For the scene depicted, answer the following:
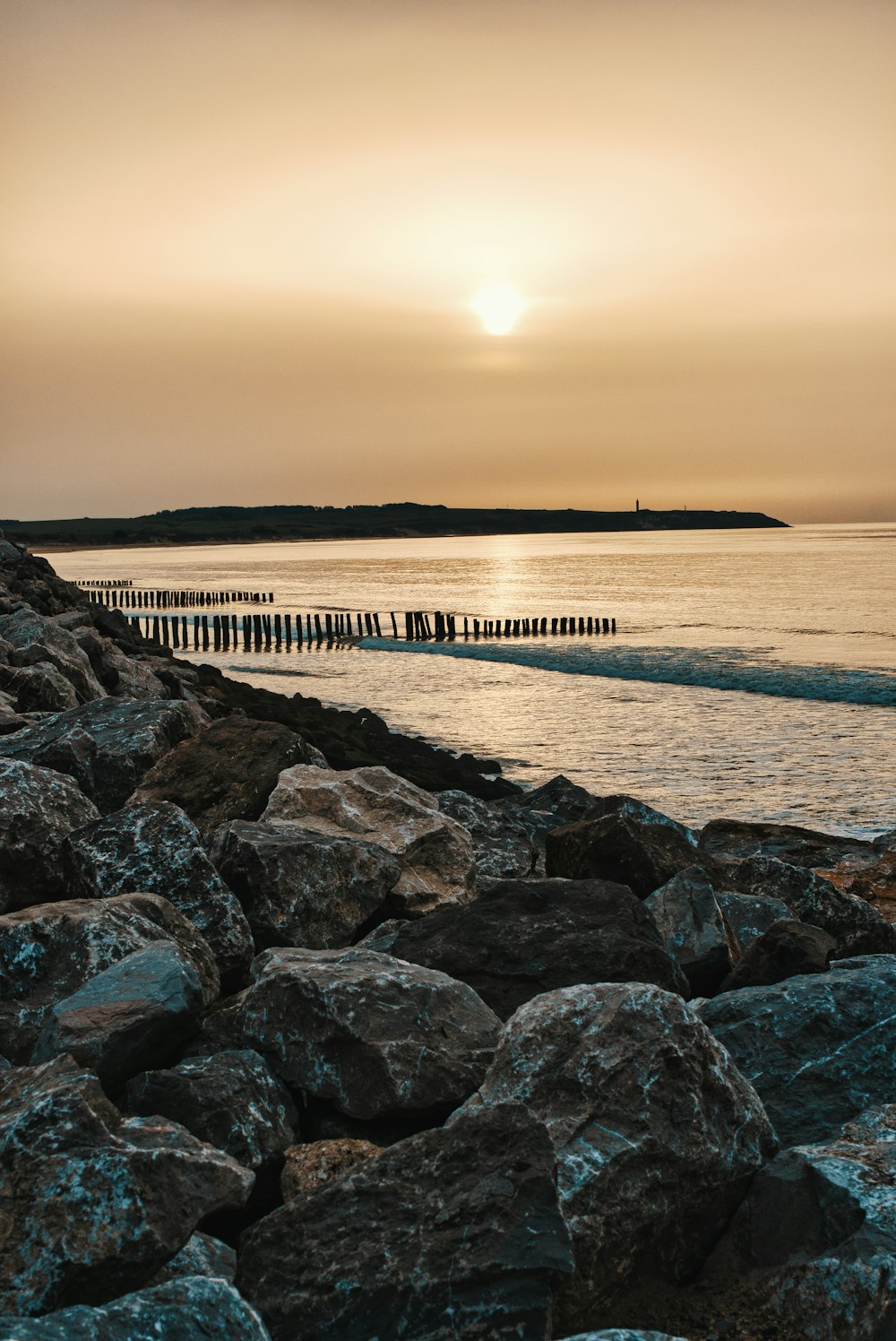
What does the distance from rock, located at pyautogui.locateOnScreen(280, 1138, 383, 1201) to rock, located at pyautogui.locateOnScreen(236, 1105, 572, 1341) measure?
27cm

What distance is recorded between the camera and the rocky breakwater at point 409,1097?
284 centimetres

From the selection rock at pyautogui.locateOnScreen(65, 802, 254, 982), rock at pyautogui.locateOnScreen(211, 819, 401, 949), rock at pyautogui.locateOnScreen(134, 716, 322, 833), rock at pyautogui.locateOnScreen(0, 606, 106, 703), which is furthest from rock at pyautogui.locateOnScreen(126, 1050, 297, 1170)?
rock at pyautogui.locateOnScreen(0, 606, 106, 703)

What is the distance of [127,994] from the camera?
12.6ft

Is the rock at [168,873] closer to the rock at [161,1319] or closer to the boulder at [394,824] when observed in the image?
the boulder at [394,824]

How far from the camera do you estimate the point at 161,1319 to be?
250cm

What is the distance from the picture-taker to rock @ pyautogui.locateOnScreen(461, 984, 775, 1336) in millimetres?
3232

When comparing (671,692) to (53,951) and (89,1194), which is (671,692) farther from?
(89,1194)

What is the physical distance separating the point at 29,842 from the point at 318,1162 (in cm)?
256

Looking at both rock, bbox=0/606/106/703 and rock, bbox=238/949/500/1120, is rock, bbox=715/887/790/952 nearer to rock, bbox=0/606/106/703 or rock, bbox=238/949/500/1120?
rock, bbox=238/949/500/1120

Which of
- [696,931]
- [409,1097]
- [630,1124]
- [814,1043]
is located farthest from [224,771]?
[630,1124]

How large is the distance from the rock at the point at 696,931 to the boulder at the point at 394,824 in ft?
3.76

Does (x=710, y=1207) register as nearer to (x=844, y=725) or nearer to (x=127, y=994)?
(x=127, y=994)

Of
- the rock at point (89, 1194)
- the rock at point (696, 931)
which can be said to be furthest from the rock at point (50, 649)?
the rock at point (89, 1194)

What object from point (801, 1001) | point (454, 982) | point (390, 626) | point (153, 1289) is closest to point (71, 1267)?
point (153, 1289)
